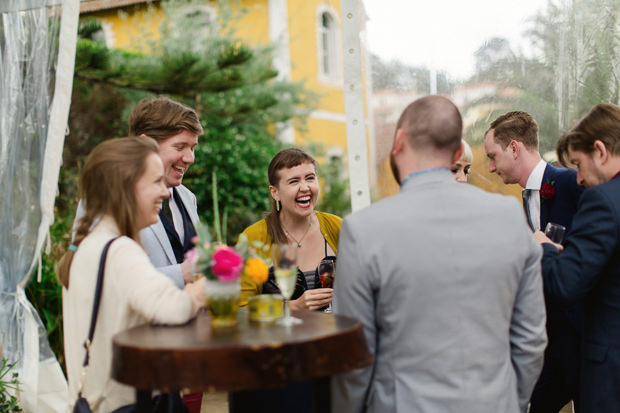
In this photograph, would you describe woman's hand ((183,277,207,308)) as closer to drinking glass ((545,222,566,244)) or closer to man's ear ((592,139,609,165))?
drinking glass ((545,222,566,244))

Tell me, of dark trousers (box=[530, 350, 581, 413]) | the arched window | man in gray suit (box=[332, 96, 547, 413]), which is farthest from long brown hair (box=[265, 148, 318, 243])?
the arched window

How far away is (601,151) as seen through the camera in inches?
88.1

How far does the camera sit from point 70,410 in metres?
1.99

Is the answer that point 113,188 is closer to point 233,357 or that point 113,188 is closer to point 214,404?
point 233,357

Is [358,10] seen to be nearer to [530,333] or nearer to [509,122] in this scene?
[509,122]

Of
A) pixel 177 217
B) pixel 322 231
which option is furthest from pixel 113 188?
pixel 322 231

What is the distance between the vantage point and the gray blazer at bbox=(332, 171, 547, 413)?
1.68 m

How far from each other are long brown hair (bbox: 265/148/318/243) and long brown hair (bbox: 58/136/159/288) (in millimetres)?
1030

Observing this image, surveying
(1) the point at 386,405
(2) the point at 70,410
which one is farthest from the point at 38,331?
(1) the point at 386,405

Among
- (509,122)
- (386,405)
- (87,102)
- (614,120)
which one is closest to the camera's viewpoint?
(386,405)

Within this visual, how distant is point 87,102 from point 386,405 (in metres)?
11.1

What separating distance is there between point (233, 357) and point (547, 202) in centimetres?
187

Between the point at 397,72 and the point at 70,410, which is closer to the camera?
the point at 70,410

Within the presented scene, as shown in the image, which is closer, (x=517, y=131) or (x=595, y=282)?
(x=595, y=282)
